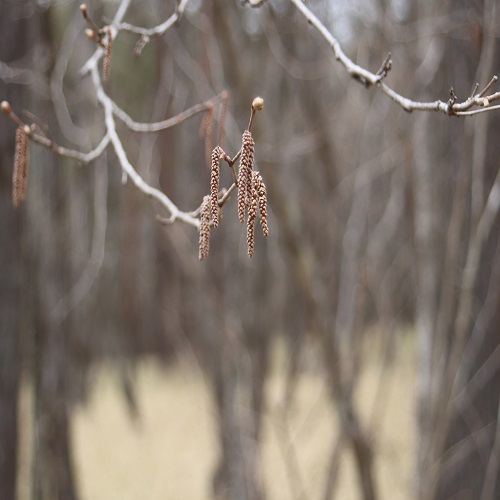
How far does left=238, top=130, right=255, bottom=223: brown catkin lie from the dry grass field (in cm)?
487

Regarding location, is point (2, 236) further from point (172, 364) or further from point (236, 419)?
point (172, 364)

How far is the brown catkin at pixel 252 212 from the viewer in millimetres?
880

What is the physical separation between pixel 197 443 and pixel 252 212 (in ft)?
27.3

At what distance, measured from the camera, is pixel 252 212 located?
88 cm

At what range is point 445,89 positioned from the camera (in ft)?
9.53

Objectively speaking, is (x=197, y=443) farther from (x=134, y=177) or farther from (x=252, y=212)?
(x=252, y=212)

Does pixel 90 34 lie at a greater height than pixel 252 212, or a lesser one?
greater

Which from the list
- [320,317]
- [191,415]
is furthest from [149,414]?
[320,317]

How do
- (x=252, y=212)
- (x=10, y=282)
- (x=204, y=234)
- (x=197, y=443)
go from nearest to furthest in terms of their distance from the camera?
(x=252, y=212) < (x=204, y=234) < (x=10, y=282) < (x=197, y=443)

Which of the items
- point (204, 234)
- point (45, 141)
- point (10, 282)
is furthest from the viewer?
point (10, 282)

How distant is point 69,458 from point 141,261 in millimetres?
8811

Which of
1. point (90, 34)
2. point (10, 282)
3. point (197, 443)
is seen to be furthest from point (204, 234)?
point (197, 443)

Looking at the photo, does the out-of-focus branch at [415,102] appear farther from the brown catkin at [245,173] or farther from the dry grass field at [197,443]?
the dry grass field at [197,443]

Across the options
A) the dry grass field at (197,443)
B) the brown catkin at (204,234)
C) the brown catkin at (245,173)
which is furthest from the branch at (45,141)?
the dry grass field at (197,443)
